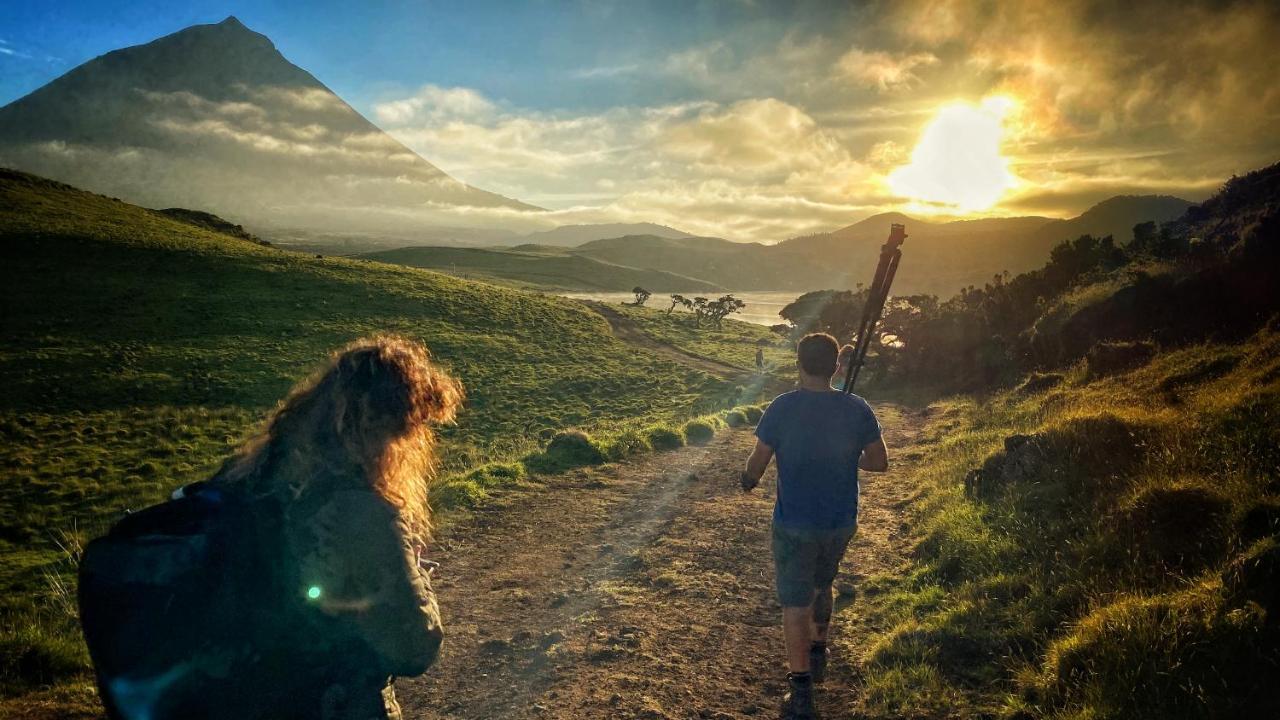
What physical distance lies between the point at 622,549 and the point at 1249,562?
6.39 m

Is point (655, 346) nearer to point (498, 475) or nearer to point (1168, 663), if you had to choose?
point (498, 475)

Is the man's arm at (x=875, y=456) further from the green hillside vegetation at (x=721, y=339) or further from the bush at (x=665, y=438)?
the green hillside vegetation at (x=721, y=339)

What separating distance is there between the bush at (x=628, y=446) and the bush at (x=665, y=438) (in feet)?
0.70

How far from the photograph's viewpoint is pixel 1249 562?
4.13 m

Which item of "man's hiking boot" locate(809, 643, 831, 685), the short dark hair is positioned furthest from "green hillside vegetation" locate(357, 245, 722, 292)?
the short dark hair

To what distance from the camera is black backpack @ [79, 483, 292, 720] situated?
2154 millimetres

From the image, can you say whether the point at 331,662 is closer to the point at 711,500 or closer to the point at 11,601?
the point at 711,500

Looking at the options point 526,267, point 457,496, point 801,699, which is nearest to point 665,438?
point 457,496

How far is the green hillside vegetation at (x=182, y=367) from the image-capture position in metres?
16.0

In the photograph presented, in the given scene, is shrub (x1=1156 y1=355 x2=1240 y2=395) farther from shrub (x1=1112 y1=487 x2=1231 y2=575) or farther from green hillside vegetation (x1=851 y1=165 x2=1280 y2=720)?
shrub (x1=1112 y1=487 x2=1231 y2=575)

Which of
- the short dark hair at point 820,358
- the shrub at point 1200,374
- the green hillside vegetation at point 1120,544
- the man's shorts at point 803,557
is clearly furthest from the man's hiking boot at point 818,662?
the shrub at point 1200,374

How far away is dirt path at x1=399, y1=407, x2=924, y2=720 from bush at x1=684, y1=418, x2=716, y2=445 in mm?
4400

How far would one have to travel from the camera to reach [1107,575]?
5188mm

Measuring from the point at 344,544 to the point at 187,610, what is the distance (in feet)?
1.74
